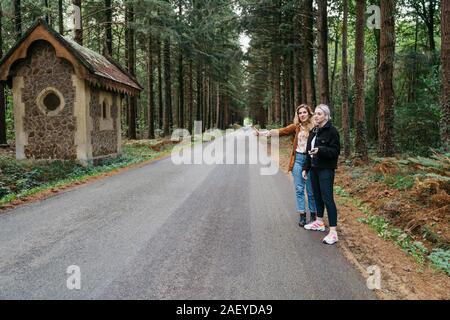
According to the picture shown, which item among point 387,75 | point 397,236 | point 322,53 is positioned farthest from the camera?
point 322,53

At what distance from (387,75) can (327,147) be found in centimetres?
644

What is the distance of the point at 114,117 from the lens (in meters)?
16.6

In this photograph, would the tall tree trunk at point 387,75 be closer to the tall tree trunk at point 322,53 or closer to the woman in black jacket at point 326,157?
the tall tree trunk at point 322,53

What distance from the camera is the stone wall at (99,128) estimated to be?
14.0m

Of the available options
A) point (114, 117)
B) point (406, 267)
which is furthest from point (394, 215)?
point (114, 117)

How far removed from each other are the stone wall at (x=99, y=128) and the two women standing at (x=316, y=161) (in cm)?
993

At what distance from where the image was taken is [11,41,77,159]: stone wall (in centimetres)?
1315

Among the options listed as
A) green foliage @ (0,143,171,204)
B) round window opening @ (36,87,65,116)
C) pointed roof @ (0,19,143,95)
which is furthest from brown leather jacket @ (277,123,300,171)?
round window opening @ (36,87,65,116)

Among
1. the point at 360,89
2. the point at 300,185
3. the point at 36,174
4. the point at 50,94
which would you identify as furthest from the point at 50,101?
the point at 360,89

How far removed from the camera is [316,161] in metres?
5.22

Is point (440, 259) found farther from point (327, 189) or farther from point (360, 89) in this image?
point (360, 89)

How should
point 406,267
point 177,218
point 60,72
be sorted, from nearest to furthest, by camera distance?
point 406,267 < point 177,218 < point 60,72

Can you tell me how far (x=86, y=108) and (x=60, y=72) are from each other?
5.68 ft
